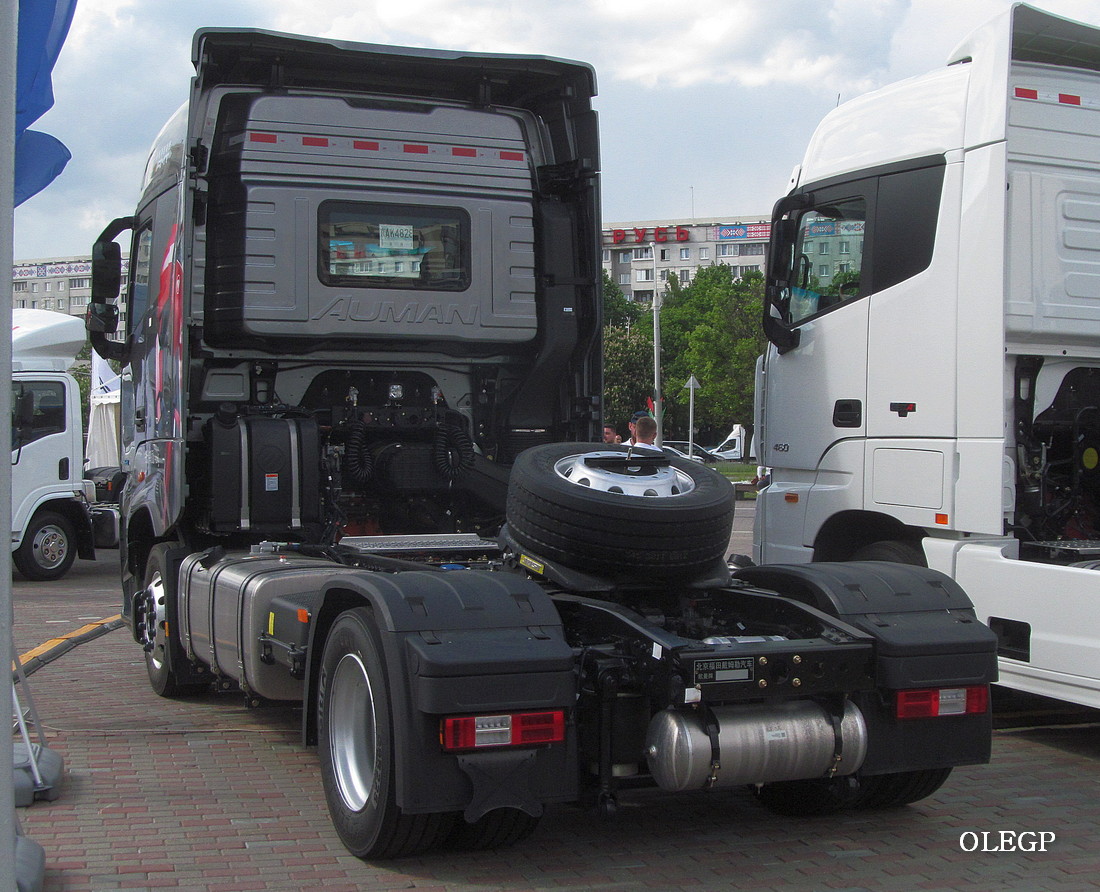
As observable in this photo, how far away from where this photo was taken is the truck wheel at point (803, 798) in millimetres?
5227

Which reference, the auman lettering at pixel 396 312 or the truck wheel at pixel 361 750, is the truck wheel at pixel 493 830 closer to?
the truck wheel at pixel 361 750

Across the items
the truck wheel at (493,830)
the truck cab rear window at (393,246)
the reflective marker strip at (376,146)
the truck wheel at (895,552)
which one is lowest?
the truck wheel at (493,830)

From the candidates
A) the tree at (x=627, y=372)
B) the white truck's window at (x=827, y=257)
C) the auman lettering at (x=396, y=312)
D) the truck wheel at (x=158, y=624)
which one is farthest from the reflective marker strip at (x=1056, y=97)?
the tree at (x=627, y=372)

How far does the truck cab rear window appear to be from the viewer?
7.75 m

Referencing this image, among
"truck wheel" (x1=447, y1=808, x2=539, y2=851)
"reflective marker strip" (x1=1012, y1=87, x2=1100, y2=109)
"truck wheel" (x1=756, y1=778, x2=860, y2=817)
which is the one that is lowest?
"truck wheel" (x1=756, y1=778, x2=860, y2=817)

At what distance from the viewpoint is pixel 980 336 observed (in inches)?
269

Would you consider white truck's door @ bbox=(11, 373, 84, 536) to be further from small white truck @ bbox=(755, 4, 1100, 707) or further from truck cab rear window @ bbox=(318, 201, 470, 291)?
small white truck @ bbox=(755, 4, 1100, 707)

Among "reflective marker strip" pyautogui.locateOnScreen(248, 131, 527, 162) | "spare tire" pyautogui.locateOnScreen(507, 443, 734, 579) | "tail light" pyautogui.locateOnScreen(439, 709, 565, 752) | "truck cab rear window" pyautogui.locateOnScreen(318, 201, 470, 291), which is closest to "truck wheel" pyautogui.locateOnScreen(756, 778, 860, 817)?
"spare tire" pyautogui.locateOnScreen(507, 443, 734, 579)

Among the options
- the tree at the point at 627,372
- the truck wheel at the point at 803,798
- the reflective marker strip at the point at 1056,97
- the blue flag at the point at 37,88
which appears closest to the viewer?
the blue flag at the point at 37,88

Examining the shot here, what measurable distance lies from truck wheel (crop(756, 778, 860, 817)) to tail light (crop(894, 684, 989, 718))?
0.50m

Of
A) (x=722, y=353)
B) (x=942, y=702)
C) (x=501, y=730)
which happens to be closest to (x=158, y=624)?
(x=501, y=730)

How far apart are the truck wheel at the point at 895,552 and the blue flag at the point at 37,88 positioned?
15.6 ft

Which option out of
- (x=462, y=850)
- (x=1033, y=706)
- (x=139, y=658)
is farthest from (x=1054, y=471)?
(x=139, y=658)

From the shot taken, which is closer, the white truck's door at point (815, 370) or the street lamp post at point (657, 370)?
the white truck's door at point (815, 370)
